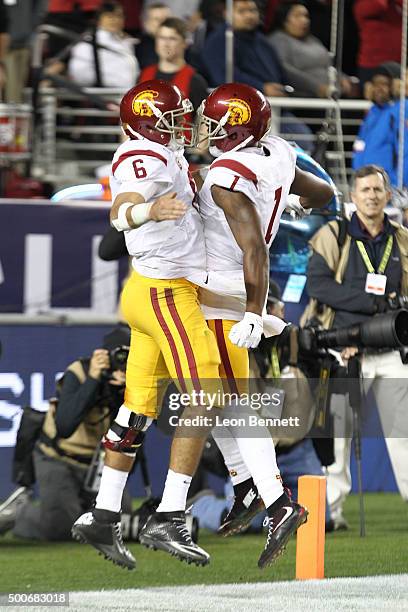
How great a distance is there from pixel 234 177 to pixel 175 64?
445 cm

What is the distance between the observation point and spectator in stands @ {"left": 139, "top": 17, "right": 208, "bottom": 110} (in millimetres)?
9711

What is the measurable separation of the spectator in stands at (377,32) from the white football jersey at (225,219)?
5.51 m

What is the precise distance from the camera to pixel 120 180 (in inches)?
220

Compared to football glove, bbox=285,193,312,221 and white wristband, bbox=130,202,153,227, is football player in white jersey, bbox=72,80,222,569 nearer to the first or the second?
white wristband, bbox=130,202,153,227

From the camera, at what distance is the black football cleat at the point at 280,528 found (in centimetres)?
563

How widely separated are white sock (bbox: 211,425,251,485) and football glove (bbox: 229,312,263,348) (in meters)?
0.53

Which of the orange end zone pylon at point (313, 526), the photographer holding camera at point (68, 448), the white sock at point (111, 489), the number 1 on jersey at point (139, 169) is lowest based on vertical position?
the photographer holding camera at point (68, 448)

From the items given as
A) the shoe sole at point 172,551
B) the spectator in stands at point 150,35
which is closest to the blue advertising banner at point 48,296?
the spectator in stands at point 150,35

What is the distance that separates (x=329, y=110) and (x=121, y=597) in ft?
18.1

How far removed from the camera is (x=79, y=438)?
8.16 meters

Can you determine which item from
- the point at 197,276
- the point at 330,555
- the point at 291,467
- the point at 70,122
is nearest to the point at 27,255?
the point at 70,122

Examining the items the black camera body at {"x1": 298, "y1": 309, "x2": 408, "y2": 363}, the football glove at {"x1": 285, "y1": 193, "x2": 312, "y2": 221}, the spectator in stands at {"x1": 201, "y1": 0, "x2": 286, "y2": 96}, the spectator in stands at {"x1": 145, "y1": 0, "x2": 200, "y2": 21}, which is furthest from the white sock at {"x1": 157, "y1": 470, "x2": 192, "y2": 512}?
the spectator in stands at {"x1": 145, "y1": 0, "x2": 200, "y2": 21}

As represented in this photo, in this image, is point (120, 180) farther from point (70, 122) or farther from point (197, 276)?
point (70, 122)

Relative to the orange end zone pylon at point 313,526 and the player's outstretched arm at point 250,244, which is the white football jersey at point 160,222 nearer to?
the player's outstretched arm at point 250,244
